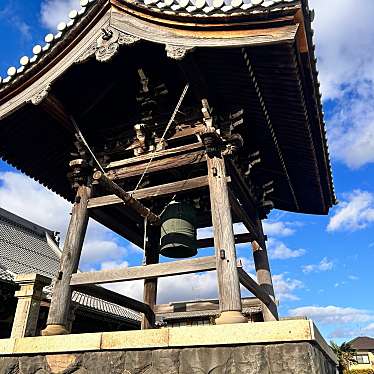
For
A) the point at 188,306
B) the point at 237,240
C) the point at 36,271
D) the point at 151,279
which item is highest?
the point at 36,271

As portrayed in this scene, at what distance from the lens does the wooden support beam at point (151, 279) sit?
6.39 meters

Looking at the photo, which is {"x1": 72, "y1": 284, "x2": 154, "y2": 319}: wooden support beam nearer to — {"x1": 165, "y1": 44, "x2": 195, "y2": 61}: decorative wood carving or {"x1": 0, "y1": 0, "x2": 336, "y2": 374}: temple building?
{"x1": 0, "y1": 0, "x2": 336, "y2": 374}: temple building

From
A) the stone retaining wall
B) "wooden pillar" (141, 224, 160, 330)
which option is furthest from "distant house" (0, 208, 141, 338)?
the stone retaining wall

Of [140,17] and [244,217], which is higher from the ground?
[140,17]

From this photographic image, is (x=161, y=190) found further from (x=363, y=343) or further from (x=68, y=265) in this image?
(x=363, y=343)

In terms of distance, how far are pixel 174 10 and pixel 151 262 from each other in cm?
433

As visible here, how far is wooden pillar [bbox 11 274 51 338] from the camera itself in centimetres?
488

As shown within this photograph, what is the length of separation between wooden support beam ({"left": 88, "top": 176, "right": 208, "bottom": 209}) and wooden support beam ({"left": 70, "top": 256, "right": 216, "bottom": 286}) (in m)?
1.05

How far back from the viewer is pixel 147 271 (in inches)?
170

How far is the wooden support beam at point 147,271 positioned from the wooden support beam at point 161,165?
1474mm

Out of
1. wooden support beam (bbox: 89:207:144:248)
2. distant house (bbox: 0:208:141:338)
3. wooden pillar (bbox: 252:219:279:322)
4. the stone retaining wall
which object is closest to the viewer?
the stone retaining wall

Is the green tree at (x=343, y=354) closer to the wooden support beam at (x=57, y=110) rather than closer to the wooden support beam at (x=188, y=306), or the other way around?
the wooden support beam at (x=188, y=306)

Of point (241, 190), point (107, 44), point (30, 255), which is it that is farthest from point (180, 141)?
point (30, 255)

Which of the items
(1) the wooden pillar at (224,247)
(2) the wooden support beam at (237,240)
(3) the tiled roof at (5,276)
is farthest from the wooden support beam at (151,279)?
(3) the tiled roof at (5,276)
